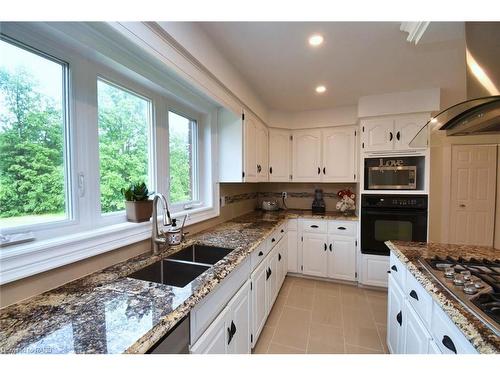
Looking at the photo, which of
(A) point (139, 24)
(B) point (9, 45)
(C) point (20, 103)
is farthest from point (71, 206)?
(A) point (139, 24)

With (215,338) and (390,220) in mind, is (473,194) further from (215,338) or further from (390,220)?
(215,338)

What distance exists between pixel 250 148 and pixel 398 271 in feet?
5.73

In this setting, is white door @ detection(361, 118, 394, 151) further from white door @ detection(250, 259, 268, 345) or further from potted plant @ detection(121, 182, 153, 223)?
potted plant @ detection(121, 182, 153, 223)

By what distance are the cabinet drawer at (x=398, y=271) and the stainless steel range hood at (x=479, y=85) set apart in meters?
0.84

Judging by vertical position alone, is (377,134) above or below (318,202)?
above

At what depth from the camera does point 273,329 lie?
6.47 feet

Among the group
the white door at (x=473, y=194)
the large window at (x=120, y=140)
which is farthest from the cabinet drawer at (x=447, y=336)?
the white door at (x=473, y=194)

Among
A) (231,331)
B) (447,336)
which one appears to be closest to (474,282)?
(447,336)

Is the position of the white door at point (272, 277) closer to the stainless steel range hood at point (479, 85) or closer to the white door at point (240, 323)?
the white door at point (240, 323)

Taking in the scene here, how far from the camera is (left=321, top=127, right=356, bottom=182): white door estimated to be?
2.97m

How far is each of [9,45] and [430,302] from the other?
2.12 m

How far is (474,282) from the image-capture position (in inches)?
37.8

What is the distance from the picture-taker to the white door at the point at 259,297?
65.0 inches
